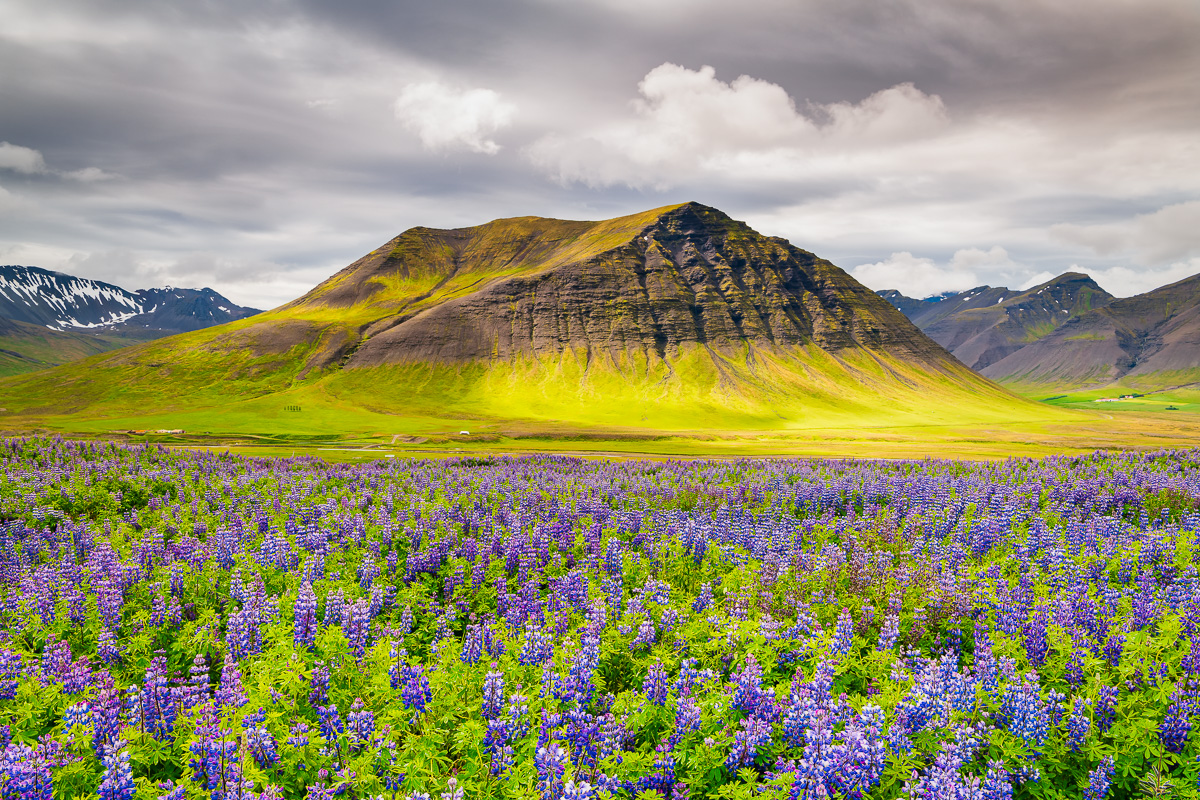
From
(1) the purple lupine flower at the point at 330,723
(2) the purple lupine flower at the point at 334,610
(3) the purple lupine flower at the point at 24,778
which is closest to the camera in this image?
(3) the purple lupine flower at the point at 24,778

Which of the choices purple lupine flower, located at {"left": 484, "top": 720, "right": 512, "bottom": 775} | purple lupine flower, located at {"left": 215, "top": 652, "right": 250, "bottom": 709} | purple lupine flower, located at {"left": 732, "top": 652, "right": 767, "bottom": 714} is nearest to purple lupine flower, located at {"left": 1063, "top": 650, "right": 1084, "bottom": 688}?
purple lupine flower, located at {"left": 732, "top": 652, "right": 767, "bottom": 714}

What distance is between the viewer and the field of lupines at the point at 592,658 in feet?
21.2

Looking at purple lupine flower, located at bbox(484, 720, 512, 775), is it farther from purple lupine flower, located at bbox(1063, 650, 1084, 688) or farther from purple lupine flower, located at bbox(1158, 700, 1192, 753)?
purple lupine flower, located at bbox(1063, 650, 1084, 688)

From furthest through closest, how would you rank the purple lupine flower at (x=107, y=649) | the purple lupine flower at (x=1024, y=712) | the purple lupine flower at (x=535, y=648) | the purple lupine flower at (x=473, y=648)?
the purple lupine flower at (x=107, y=649)
the purple lupine flower at (x=473, y=648)
the purple lupine flower at (x=535, y=648)
the purple lupine flower at (x=1024, y=712)

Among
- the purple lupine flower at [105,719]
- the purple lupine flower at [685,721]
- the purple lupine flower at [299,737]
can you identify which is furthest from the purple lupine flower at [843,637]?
the purple lupine flower at [105,719]

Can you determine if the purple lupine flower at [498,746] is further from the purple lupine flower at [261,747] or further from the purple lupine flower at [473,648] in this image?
the purple lupine flower at [261,747]

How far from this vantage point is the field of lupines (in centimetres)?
646

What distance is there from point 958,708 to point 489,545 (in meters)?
10.9

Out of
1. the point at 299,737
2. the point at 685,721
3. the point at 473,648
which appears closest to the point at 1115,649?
the point at 685,721

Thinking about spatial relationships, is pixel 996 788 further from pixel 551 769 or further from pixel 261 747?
pixel 261 747

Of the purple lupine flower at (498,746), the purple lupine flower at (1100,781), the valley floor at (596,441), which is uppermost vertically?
the purple lupine flower at (498,746)

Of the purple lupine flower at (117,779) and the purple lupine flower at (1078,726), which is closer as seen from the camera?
the purple lupine flower at (117,779)

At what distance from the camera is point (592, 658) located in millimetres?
8281

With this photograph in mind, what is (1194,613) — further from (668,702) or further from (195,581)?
(195,581)
